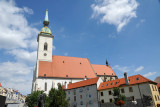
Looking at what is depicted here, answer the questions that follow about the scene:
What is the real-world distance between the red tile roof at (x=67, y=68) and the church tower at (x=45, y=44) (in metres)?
2.33

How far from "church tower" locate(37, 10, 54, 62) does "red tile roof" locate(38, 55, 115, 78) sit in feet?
7.65

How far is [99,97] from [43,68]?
22.5 metres

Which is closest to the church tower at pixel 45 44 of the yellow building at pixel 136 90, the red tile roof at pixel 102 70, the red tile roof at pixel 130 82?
the red tile roof at pixel 102 70

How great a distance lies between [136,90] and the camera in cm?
2862

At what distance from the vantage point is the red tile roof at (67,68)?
152 feet

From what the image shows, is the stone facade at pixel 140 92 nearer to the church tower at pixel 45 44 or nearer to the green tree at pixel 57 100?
the green tree at pixel 57 100

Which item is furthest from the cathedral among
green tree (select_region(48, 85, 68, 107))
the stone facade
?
the stone facade

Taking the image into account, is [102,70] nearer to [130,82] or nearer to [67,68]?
[67,68]

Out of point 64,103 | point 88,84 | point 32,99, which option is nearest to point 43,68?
point 32,99

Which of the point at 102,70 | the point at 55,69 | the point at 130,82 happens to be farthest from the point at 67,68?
the point at 130,82

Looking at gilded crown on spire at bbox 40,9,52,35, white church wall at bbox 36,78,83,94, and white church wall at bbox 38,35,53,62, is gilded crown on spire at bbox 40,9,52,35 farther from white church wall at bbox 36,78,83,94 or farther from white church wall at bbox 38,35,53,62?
white church wall at bbox 36,78,83,94

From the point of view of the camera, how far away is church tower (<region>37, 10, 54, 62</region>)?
163 feet

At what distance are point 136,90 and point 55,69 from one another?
29.2m

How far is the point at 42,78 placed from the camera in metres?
43.8
